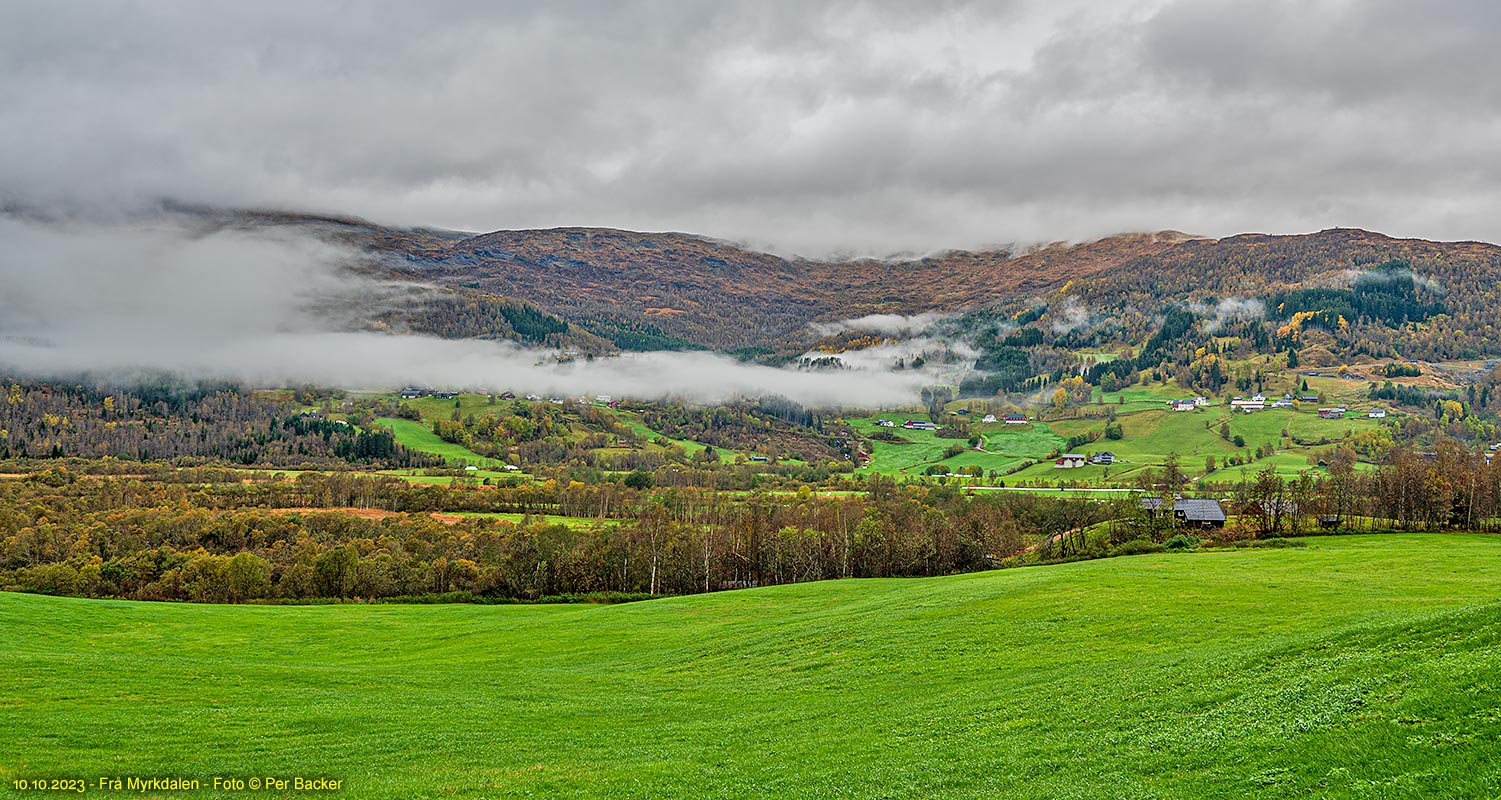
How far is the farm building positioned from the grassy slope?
59919 mm

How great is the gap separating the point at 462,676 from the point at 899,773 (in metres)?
29.7

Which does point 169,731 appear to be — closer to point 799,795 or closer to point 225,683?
point 225,683

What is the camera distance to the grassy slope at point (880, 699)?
18.4 meters

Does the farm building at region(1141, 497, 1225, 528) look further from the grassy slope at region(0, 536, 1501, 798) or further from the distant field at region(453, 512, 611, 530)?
the distant field at region(453, 512, 611, 530)

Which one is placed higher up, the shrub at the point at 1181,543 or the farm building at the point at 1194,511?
the farm building at the point at 1194,511

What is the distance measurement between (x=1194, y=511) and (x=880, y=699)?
107 meters

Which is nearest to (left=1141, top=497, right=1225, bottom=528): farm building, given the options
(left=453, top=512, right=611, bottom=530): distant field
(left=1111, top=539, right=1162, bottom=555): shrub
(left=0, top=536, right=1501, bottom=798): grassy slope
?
(left=1111, top=539, right=1162, bottom=555): shrub

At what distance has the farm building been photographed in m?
115

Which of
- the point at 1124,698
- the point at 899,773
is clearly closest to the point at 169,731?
the point at 899,773

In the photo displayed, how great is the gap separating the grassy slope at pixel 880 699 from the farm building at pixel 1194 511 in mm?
59919

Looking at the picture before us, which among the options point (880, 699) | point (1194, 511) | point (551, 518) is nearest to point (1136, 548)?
point (1194, 511)

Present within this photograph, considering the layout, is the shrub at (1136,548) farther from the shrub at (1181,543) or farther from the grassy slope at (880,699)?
the grassy slope at (880,699)

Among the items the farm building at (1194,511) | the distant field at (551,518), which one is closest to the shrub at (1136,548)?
the farm building at (1194,511)

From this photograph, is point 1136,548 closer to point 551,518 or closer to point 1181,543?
point 1181,543
